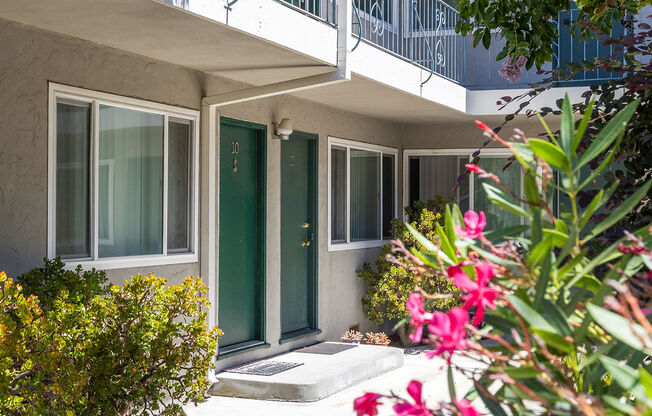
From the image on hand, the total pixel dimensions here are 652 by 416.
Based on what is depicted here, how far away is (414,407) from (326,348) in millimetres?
8223

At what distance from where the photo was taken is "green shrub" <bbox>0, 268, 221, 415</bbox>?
4.59 metres

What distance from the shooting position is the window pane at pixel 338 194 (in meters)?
10.8

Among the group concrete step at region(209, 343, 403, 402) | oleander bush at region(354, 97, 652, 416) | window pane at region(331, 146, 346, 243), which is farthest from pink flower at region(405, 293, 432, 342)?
window pane at region(331, 146, 346, 243)

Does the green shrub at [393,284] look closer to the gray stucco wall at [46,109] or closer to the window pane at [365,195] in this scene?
the window pane at [365,195]

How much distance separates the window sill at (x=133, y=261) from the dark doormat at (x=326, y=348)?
7.20 feet

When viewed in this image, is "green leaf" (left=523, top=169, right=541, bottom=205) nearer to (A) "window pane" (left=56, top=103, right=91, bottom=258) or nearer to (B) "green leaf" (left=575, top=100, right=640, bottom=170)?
(B) "green leaf" (left=575, top=100, right=640, bottom=170)

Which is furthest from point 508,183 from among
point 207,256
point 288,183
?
point 207,256

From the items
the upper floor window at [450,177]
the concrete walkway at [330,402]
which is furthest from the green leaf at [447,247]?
the upper floor window at [450,177]

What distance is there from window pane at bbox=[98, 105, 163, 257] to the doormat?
157 cm

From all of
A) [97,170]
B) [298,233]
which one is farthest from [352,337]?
[97,170]

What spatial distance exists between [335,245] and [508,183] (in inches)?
142

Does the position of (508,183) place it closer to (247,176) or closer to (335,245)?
(335,245)

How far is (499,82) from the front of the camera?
12.4 meters

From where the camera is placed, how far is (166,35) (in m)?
6.08
